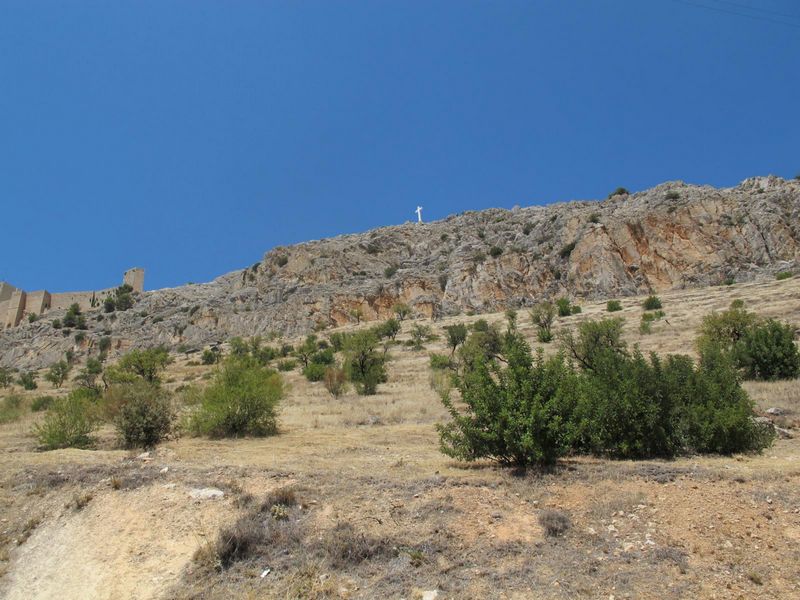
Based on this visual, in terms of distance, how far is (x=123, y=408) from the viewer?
43.2 feet

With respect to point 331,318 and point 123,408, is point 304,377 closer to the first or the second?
point 123,408

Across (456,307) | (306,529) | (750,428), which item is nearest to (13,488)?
(306,529)

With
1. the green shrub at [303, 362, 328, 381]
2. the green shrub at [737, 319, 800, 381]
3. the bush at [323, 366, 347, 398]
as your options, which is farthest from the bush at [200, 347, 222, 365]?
the green shrub at [737, 319, 800, 381]

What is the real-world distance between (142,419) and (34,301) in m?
81.9

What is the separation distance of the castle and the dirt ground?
81149 mm

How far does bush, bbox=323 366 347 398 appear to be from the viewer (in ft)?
74.0

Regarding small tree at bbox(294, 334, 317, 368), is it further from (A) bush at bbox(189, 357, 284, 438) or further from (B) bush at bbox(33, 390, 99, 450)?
(B) bush at bbox(33, 390, 99, 450)

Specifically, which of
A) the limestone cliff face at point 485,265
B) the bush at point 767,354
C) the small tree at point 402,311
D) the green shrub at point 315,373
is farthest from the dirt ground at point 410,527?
the small tree at point 402,311

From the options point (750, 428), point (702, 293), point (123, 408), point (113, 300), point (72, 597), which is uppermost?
point (113, 300)

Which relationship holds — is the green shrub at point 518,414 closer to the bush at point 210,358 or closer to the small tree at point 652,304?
the small tree at point 652,304

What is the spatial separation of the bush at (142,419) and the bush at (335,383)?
939 centimetres

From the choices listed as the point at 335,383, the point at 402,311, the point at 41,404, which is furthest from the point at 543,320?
the point at 41,404

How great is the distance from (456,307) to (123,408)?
137 ft

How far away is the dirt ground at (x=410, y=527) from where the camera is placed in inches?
207
